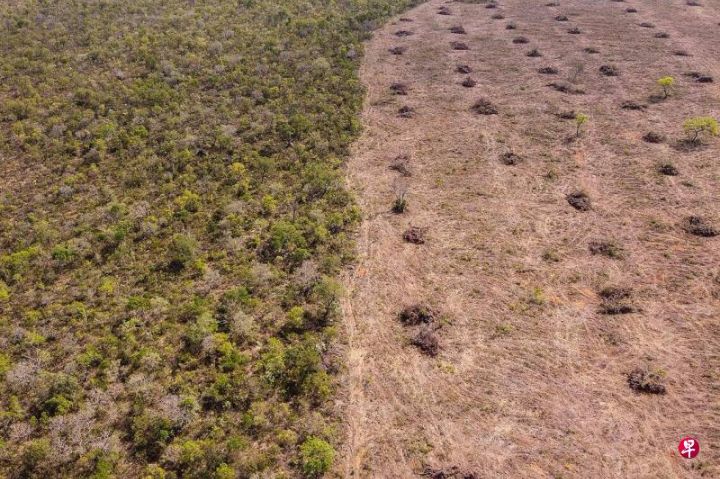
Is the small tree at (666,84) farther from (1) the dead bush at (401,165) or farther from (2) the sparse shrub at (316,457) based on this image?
(2) the sparse shrub at (316,457)

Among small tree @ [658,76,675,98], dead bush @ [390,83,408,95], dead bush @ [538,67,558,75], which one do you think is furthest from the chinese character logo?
dead bush @ [538,67,558,75]

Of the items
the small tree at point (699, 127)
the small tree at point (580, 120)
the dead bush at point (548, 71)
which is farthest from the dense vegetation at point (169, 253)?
the small tree at point (699, 127)

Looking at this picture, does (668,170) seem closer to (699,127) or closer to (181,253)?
(699,127)

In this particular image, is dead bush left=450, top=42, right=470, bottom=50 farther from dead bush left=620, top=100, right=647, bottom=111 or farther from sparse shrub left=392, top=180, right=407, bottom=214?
sparse shrub left=392, top=180, right=407, bottom=214

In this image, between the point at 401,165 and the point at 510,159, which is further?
the point at 510,159

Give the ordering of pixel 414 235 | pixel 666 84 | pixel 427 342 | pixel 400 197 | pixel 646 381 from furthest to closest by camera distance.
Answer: pixel 666 84
pixel 400 197
pixel 414 235
pixel 427 342
pixel 646 381

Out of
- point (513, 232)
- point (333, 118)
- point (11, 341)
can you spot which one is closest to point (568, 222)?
point (513, 232)

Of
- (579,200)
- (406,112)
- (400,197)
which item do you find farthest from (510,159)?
(406,112)
